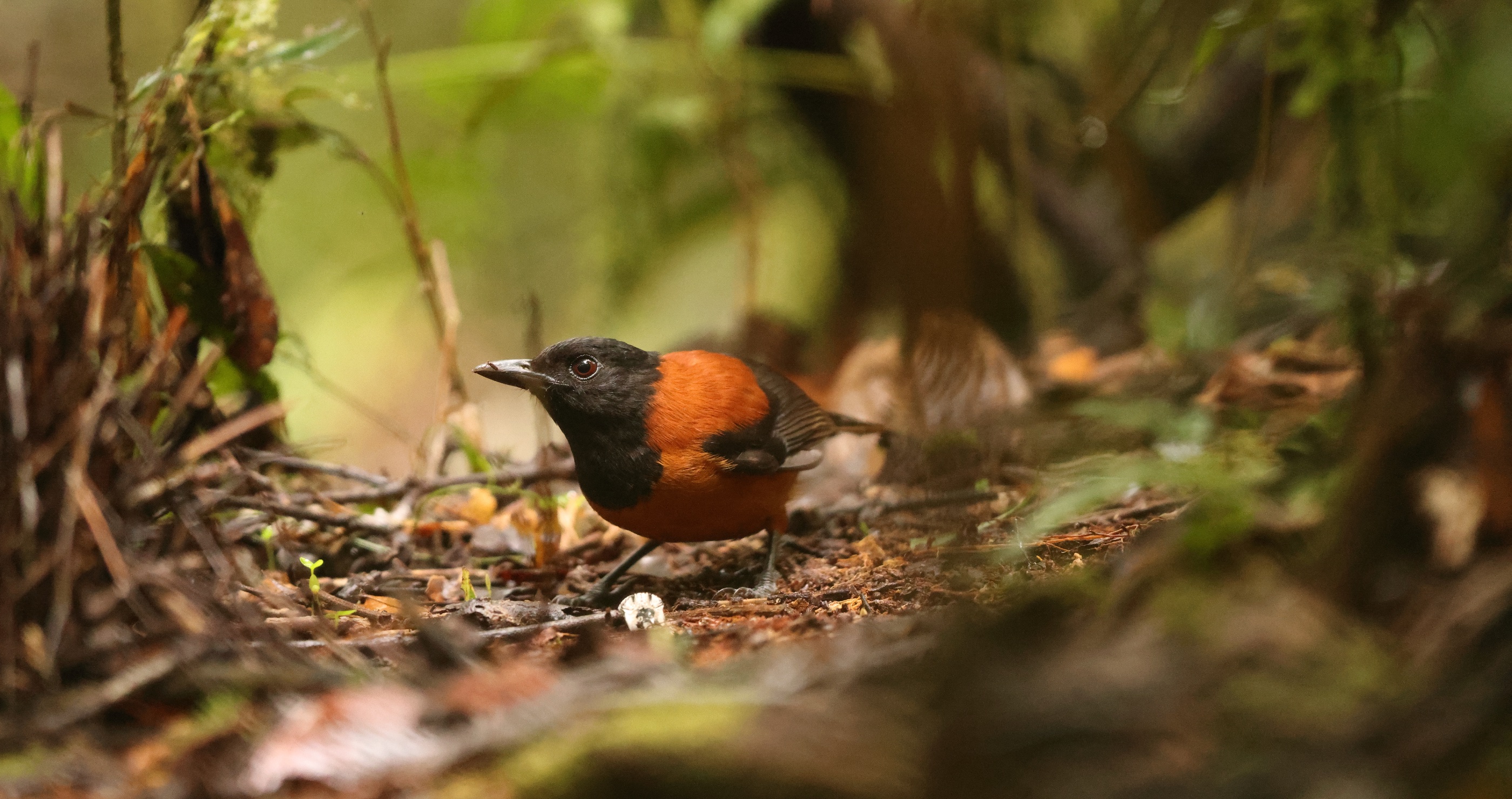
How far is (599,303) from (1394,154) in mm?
5424

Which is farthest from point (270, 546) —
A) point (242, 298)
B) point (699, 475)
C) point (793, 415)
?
point (793, 415)

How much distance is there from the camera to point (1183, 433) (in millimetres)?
3766

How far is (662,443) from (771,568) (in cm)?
65

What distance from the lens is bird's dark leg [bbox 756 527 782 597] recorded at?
11.0 ft

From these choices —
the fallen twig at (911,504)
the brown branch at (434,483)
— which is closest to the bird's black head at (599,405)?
the brown branch at (434,483)

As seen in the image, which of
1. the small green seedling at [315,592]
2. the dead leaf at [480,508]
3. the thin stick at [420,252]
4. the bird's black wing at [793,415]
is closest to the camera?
the small green seedling at [315,592]

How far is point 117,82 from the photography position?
3086mm

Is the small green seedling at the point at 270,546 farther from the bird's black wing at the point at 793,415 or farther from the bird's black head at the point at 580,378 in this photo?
the bird's black wing at the point at 793,415

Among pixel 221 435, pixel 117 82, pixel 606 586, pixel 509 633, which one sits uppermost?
pixel 117 82

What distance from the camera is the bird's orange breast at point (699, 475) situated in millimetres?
3432

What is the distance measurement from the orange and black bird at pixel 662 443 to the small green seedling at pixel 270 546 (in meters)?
0.95

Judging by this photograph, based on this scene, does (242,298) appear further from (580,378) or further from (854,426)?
(854,426)

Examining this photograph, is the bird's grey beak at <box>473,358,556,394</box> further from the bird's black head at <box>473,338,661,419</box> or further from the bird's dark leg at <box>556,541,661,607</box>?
the bird's dark leg at <box>556,541,661,607</box>

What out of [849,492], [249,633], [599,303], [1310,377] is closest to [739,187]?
[599,303]
